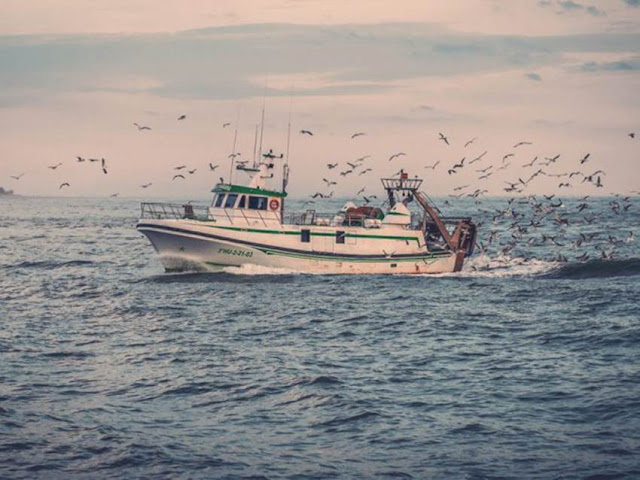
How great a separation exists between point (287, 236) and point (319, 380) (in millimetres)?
22327

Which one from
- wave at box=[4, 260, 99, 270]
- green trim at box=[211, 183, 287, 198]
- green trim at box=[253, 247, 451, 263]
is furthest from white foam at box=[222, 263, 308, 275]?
wave at box=[4, 260, 99, 270]

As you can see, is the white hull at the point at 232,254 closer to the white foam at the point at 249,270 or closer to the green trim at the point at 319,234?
the white foam at the point at 249,270

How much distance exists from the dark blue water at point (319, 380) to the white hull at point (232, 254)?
96.7 inches

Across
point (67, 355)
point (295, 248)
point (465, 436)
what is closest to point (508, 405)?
point (465, 436)

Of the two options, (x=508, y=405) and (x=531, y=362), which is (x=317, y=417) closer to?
(x=508, y=405)

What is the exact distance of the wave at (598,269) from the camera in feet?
151

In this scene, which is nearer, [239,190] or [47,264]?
[239,190]

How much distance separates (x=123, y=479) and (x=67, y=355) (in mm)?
10704

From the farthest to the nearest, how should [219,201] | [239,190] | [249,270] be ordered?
1. [219,201]
2. [239,190]
3. [249,270]

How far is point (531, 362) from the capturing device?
2391cm

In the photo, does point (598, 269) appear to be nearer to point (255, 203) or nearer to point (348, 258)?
point (348, 258)

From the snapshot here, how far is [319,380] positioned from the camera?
71.9 ft

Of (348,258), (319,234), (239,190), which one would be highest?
(239,190)

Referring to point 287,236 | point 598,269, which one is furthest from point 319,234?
point 598,269
